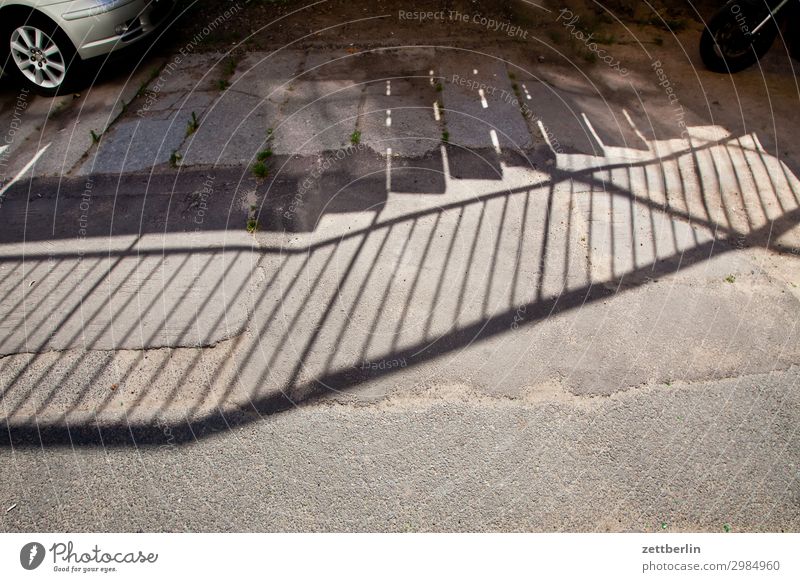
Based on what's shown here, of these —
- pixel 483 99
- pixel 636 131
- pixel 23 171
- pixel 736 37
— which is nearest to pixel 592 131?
Result: pixel 636 131

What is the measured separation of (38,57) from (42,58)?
0.04 metres

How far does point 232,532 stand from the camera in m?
2.56

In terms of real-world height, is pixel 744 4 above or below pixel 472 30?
below

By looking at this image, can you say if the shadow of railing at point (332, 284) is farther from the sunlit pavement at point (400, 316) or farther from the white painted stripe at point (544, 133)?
the white painted stripe at point (544, 133)

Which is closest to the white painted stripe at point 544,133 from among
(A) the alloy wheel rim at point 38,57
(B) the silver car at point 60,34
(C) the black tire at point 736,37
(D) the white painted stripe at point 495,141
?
(D) the white painted stripe at point 495,141

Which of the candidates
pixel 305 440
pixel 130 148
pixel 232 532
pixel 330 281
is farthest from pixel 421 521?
pixel 130 148

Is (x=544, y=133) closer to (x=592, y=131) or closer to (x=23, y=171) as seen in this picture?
(x=592, y=131)

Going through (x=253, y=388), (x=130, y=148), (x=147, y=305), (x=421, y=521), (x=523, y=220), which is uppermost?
(x=130, y=148)

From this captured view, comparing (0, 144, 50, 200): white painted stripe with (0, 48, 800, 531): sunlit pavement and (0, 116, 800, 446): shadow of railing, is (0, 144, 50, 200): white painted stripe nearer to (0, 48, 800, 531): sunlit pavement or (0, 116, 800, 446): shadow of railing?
(0, 48, 800, 531): sunlit pavement

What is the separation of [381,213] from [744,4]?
482 cm

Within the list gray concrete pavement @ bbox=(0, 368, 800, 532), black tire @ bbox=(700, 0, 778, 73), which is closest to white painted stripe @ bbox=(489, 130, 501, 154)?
gray concrete pavement @ bbox=(0, 368, 800, 532)

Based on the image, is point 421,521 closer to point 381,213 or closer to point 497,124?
point 381,213
